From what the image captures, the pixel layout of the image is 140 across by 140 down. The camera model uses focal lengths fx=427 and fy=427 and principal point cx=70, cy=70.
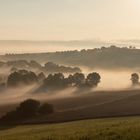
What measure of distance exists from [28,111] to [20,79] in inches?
3347

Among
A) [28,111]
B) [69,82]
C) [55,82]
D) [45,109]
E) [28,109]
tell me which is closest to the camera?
[28,111]

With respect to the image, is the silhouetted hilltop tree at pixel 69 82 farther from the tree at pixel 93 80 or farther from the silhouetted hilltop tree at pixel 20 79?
the silhouetted hilltop tree at pixel 20 79

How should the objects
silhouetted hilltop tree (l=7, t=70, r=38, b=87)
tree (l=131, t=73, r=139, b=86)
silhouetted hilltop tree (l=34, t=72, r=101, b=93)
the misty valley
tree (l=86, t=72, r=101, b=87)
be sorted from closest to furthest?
the misty valley < silhouetted hilltop tree (l=34, t=72, r=101, b=93) < tree (l=86, t=72, r=101, b=87) < silhouetted hilltop tree (l=7, t=70, r=38, b=87) < tree (l=131, t=73, r=139, b=86)

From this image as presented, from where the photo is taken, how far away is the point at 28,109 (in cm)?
8950

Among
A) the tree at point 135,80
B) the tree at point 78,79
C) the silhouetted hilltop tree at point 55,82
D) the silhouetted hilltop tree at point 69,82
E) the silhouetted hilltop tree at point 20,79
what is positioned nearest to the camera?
the silhouetted hilltop tree at point 69,82

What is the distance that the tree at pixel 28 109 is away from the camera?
283ft

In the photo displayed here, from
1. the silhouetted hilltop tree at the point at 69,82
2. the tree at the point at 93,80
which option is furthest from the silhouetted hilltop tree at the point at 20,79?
the tree at the point at 93,80

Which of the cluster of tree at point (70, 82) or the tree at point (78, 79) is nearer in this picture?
the cluster of tree at point (70, 82)

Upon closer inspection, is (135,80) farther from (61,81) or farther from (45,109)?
(45,109)

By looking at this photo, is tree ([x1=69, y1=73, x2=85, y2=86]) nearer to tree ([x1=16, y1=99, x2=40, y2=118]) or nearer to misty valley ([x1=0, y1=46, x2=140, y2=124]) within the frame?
misty valley ([x1=0, y1=46, x2=140, y2=124])

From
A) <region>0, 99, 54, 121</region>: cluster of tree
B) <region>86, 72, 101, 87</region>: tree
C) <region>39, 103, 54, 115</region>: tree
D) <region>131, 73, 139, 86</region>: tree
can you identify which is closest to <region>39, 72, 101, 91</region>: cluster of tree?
<region>86, 72, 101, 87</region>: tree

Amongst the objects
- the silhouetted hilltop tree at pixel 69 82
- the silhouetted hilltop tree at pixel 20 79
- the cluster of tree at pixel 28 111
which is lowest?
the cluster of tree at pixel 28 111

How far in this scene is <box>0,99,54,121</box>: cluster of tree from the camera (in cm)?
8456

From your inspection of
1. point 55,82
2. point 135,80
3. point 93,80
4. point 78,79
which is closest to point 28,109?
point 55,82
